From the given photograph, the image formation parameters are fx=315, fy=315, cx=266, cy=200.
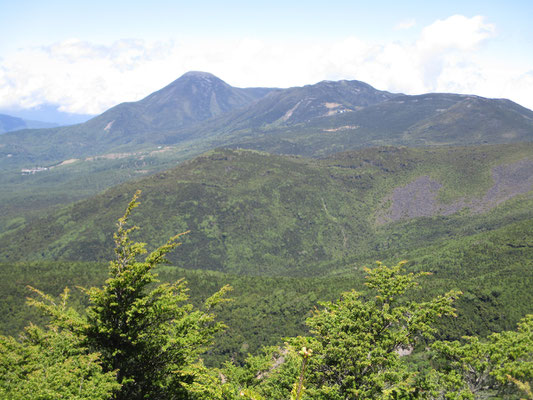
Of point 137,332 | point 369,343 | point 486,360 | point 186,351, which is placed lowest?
point 486,360

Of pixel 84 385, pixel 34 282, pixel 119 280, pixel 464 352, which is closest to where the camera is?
A: pixel 84 385

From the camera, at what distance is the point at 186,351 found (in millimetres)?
16938

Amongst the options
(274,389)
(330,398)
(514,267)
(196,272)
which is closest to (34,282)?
(196,272)

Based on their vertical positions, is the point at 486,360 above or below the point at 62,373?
below

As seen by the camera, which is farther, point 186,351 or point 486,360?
point 486,360

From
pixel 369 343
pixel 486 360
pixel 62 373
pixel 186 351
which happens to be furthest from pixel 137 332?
pixel 486 360

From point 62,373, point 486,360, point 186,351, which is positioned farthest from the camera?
point 486,360

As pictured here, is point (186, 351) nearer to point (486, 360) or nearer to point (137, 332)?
point (137, 332)

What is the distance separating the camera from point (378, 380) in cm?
1769

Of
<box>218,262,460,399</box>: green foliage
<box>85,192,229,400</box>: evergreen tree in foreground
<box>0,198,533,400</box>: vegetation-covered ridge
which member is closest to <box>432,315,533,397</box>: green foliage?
<box>0,198,533,400</box>: vegetation-covered ridge

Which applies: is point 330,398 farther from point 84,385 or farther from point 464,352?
point 84,385

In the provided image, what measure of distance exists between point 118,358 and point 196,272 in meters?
136

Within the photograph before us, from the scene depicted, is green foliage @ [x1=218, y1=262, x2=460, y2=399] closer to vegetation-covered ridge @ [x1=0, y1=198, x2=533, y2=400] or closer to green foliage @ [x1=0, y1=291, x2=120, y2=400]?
vegetation-covered ridge @ [x1=0, y1=198, x2=533, y2=400]

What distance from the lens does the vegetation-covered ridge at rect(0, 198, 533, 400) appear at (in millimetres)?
15336
